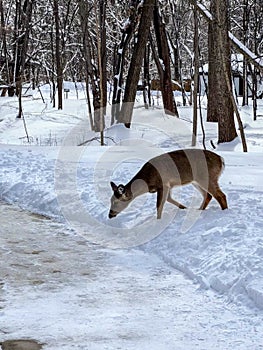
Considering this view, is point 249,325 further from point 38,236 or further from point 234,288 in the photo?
point 38,236

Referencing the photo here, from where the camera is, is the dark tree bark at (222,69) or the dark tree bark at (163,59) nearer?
the dark tree bark at (222,69)

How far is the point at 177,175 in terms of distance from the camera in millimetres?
7941

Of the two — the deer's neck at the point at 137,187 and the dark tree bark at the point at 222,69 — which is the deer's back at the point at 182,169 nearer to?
the deer's neck at the point at 137,187

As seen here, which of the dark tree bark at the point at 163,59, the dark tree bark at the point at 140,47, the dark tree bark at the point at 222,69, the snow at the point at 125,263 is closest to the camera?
the snow at the point at 125,263

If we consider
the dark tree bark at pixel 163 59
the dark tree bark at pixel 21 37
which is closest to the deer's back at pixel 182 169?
the dark tree bark at pixel 163 59

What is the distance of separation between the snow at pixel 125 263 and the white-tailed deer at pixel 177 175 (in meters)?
0.27

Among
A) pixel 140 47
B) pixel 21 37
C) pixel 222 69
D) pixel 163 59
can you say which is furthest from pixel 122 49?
pixel 21 37

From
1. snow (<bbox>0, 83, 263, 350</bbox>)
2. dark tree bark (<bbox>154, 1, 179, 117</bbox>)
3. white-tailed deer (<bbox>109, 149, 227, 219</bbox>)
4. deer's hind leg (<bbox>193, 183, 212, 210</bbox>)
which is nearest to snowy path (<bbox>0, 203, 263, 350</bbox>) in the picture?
snow (<bbox>0, 83, 263, 350</bbox>)

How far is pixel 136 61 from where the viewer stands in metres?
19.2

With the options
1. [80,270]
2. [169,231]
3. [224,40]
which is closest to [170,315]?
[80,270]

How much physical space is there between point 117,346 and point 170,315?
2.46ft

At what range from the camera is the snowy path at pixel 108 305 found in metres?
4.68

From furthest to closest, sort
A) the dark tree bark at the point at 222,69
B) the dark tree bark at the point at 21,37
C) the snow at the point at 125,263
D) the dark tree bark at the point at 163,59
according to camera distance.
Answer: the dark tree bark at the point at 21,37 → the dark tree bark at the point at 163,59 → the dark tree bark at the point at 222,69 → the snow at the point at 125,263

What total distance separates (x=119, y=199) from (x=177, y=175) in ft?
2.55
